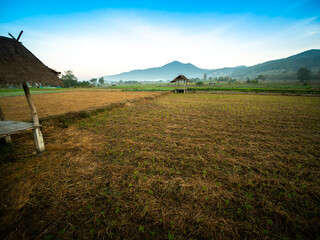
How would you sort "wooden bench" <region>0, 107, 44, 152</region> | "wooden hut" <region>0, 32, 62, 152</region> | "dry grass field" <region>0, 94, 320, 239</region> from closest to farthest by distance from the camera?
"dry grass field" <region>0, 94, 320, 239</region>, "wooden bench" <region>0, 107, 44, 152</region>, "wooden hut" <region>0, 32, 62, 152</region>

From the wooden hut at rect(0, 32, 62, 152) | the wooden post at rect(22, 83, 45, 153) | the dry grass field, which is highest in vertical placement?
the wooden hut at rect(0, 32, 62, 152)

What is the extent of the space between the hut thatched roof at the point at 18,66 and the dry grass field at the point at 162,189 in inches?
106

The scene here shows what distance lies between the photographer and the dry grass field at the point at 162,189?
7.54 feet

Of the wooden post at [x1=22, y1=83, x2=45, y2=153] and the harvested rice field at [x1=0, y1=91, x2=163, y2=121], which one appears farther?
the harvested rice field at [x1=0, y1=91, x2=163, y2=121]

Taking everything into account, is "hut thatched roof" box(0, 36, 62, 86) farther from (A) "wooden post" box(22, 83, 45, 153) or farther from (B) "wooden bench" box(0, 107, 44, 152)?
(B) "wooden bench" box(0, 107, 44, 152)

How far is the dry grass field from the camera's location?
230 cm

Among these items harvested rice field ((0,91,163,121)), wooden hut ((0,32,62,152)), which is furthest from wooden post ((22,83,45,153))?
harvested rice field ((0,91,163,121))

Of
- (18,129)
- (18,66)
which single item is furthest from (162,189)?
(18,66)

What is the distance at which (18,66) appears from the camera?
4.24 m

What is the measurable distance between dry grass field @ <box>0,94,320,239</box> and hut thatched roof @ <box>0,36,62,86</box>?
270 centimetres

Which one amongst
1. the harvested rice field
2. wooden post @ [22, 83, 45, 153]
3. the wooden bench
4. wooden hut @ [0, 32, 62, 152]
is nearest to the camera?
the wooden bench

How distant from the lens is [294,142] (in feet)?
18.1

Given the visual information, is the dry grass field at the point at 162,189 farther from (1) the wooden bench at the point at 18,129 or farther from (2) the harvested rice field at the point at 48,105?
(2) the harvested rice field at the point at 48,105

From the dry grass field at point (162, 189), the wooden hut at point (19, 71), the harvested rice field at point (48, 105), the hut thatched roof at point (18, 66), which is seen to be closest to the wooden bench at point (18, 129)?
the wooden hut at point (19, 71)
